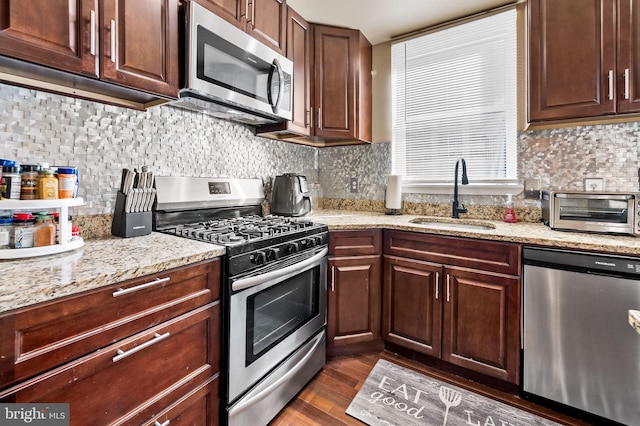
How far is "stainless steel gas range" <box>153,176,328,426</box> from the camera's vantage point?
4.26 ft

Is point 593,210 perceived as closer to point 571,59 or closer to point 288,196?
point 571,59

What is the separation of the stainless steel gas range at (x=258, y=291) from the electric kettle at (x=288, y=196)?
0.26 meters

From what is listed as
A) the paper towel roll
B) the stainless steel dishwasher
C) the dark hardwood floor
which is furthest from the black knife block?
the stainless steel dishwasher

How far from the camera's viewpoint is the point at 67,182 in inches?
47.1

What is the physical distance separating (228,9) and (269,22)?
0.34 metres

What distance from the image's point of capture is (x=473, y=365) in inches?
69.9

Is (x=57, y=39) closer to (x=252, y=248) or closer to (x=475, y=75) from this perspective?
(x=252, y=248)

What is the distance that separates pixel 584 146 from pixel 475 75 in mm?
906

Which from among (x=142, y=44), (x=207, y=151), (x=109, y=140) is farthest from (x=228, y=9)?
(x=109, y=140)

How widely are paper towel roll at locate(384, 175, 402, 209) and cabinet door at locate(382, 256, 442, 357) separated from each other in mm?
610

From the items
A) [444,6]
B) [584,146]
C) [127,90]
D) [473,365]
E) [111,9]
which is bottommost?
[473,365]

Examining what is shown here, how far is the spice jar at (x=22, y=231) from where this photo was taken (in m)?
1.03

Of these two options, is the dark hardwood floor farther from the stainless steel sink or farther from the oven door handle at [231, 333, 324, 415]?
the stainless steel sink

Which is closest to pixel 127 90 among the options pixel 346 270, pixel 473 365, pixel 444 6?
pixel 346 270
